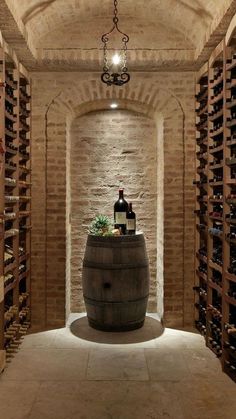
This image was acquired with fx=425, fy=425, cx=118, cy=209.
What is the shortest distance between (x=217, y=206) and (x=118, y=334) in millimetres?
1788

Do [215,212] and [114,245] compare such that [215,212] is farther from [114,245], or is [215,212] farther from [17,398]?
[17,398]

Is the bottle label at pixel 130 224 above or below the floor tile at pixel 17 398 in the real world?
above

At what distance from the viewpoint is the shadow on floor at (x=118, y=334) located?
180 inches

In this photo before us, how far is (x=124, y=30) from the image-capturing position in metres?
5.01

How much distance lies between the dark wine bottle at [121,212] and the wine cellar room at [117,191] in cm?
2

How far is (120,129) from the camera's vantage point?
18.3 ft

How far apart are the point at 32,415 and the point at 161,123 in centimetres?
352

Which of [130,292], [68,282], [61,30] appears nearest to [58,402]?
[130,292]

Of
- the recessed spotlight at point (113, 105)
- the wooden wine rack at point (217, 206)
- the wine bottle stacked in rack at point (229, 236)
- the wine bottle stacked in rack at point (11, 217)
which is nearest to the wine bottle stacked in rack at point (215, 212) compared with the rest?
the wooden wine rack at point (217, 206)

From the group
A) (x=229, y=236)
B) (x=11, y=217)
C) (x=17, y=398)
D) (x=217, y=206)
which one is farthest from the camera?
(x=217, y=206)

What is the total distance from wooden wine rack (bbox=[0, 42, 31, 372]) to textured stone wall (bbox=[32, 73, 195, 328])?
128 mm

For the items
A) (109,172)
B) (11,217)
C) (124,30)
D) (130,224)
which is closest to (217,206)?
(130,224)

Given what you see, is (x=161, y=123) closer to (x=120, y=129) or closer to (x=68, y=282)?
(x=120, y=129)

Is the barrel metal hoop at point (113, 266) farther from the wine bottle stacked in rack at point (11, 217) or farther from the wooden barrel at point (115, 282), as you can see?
the wine bottle stacked in rack at point (11, 217)
